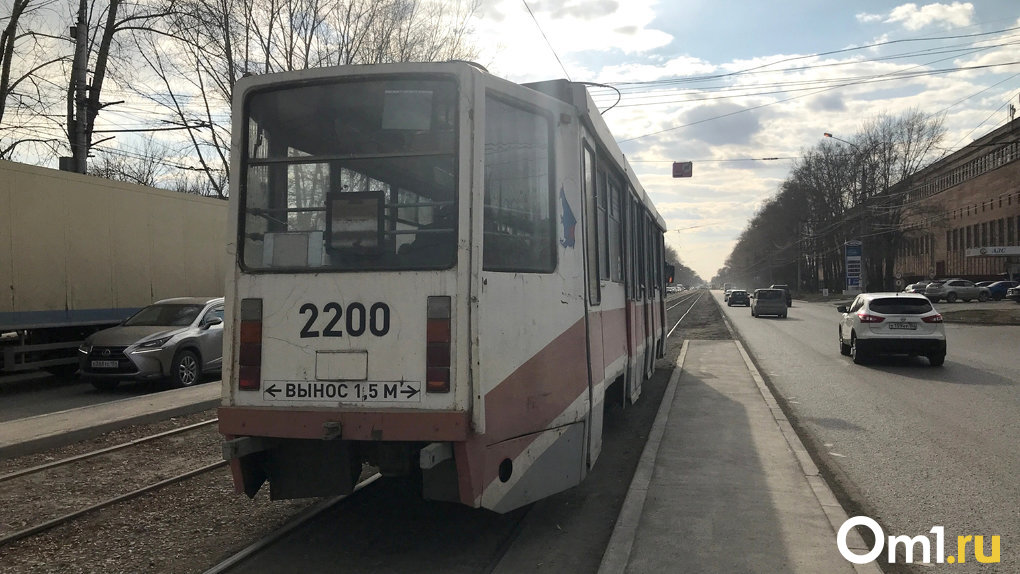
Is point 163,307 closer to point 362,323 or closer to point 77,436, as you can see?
point 77,436

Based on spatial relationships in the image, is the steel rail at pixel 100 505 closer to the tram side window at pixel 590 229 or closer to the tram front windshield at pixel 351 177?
the tram front windshield at pixel 351 177

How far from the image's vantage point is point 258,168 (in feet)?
15.5

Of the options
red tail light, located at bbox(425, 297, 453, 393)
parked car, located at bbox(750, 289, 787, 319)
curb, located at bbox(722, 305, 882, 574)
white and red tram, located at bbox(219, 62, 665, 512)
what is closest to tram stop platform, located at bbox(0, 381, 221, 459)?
white and red tram, located at bbox(219, 62, 665, 512)

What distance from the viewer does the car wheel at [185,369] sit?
12828 mm

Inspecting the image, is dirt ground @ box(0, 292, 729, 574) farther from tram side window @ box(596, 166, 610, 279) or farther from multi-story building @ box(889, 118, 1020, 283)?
multi-story building @ box(889, 118, 1020, 283)

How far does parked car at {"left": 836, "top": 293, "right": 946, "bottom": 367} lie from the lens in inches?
597

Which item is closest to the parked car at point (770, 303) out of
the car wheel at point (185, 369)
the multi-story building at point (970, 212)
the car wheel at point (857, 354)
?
the multi-story building at point (970, 212)

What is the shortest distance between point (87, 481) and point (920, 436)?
27.6 feet

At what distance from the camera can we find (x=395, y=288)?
436 cm

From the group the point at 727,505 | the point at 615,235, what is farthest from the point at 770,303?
the point at 727,505

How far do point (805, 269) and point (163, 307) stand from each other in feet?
320

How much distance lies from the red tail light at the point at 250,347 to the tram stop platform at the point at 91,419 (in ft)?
15.3

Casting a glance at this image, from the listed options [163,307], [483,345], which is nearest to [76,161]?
[163,307]

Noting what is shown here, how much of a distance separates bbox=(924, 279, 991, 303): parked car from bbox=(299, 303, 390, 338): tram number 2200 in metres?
55.9
